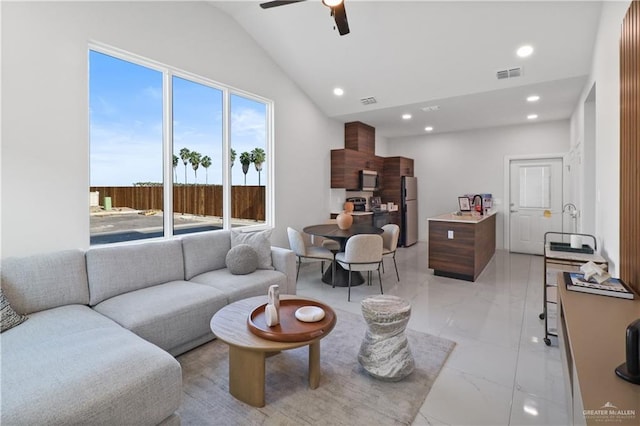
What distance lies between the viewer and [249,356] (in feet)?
6.29

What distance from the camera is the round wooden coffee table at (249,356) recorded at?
182 centimetres

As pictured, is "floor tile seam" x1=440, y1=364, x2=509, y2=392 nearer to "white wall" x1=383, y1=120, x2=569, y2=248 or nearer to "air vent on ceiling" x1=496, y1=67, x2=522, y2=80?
"air vent on ceiling" x1=496, y1=67, x2=522, y2=80

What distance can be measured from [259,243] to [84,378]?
2.17m

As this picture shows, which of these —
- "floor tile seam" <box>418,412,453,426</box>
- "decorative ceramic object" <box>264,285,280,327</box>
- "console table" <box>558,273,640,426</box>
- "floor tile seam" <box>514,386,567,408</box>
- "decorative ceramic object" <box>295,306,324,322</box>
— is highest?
"console table" <box>558,273,640,426</box>

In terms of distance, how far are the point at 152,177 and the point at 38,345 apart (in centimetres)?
220

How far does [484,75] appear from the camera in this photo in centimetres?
414

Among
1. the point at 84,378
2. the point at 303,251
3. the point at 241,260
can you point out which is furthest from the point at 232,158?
the point at 84,378

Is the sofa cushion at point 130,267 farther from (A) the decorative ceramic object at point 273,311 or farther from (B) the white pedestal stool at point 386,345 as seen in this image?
(B) the white pedestal stool at point 386,345

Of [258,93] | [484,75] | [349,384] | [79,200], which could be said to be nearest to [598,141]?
[484,75]

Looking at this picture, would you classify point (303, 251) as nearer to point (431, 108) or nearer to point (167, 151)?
point (167, 151)

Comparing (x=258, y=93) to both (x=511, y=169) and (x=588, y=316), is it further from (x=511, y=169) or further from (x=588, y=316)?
(x=511, y=169)

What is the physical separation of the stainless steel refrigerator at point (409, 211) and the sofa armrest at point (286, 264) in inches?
166

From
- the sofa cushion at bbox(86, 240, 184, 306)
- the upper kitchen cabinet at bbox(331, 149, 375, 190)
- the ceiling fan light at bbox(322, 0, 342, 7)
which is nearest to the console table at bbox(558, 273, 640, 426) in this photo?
the ceiling fan light at bbox(322, 0, 342, 7)

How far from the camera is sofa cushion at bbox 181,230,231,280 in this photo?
10.5 feet
